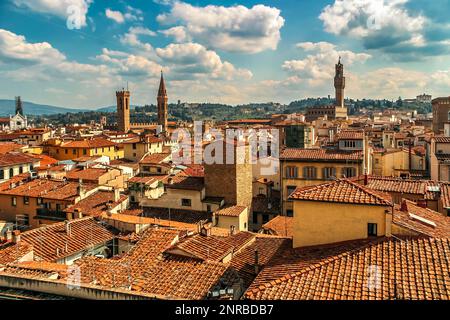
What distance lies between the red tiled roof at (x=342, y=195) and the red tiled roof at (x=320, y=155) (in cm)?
1653

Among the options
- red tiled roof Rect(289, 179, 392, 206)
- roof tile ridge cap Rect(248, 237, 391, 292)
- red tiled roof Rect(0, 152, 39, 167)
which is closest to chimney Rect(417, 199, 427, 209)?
red tiled roof Rect(289, 179, 392, 206)

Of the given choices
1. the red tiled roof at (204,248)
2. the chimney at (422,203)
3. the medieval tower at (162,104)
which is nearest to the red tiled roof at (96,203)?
the red tiled roof at (204,248)

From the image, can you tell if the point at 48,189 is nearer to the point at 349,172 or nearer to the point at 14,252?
the point at 14,252

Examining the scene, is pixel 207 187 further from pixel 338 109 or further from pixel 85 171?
pixel 338 109

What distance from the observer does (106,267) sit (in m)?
12.8

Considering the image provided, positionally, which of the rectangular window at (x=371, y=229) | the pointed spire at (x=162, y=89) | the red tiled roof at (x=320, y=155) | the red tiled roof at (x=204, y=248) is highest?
the pointed spire at (x=162, y=89)

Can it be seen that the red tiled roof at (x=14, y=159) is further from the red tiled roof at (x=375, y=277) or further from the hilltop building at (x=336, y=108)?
the hilltop building at (x=336, y=108)

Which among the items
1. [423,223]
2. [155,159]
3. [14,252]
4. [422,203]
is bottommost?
[14,252]

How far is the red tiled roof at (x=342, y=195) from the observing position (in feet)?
33.2

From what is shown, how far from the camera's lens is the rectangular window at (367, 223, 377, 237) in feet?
32.9

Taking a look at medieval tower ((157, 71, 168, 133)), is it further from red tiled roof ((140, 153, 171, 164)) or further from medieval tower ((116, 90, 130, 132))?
red tiled roof ((140, 153, 171, 164))

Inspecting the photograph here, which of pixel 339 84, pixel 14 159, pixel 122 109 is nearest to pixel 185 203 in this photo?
pixel 14 159

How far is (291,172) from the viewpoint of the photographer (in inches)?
1114

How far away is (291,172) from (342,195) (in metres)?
17.9
